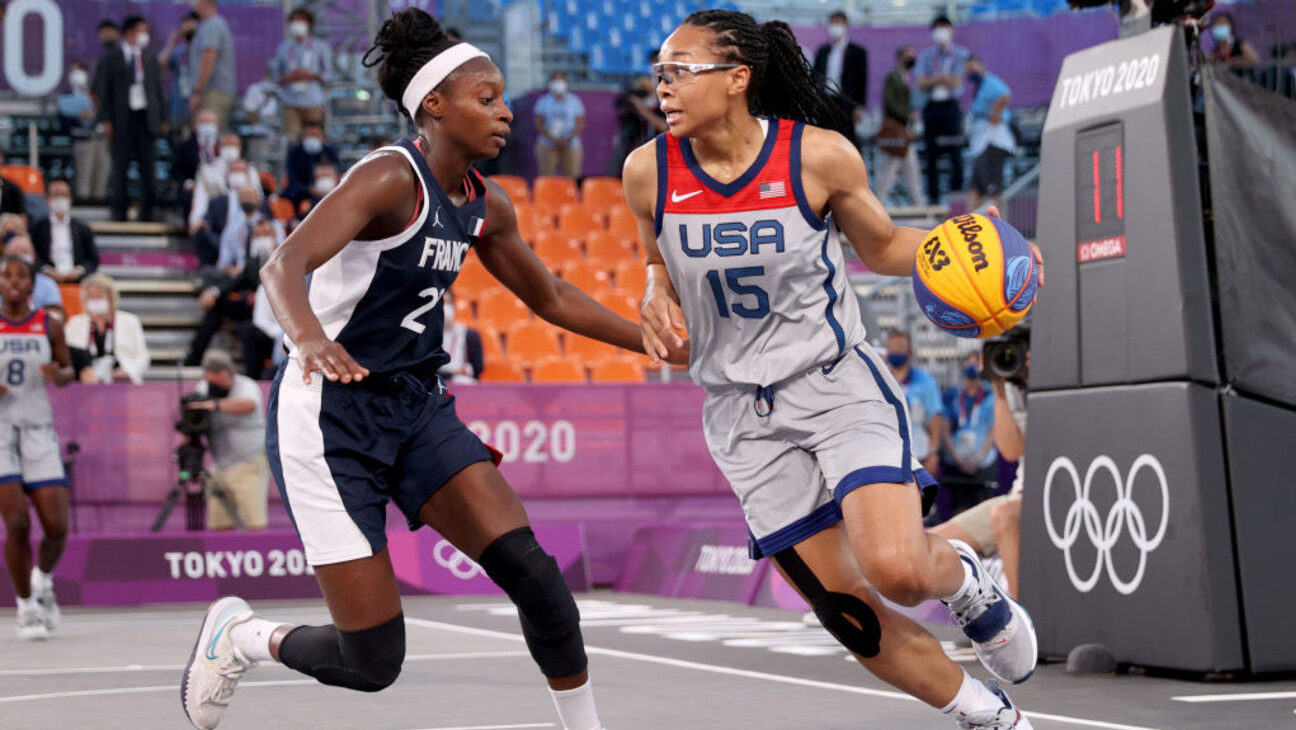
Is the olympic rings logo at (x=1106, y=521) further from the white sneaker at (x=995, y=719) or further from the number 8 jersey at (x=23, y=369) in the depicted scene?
the number 8 jersey at (x=23, y=369)

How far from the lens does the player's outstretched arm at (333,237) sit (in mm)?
4775

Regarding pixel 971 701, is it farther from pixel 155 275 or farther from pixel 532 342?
pixel 155 275

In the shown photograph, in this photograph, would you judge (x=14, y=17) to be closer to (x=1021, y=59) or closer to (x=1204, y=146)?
(x=1021, y=59)

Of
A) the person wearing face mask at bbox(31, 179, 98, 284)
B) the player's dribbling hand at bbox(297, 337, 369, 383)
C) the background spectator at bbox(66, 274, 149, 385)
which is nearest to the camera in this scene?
the player's dribbling hand at bbox(297, 337, 369, 383)

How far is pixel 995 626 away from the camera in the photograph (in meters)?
5.34

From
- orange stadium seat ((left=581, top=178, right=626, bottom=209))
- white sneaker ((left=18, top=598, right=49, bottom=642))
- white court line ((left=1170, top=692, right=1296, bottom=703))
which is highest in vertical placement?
orange stadium seat ((left=581, top=178, right=626, bottom=209))

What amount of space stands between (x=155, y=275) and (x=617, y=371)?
5.35m

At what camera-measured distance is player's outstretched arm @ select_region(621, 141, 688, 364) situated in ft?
16.9

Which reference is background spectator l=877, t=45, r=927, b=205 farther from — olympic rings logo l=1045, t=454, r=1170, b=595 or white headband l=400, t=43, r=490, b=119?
white headband l=400, t=43, r=490, b=119

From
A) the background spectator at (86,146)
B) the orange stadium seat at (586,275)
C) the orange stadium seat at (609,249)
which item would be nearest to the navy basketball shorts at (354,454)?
the orange stadium seat at (586,275)

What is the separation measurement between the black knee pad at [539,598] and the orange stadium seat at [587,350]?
13043mm

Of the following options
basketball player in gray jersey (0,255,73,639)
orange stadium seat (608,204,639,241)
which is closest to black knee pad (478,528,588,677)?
basketball player in gray jersey (0,255,73,639)

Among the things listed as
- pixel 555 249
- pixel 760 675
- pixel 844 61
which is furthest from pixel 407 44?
pixel 844 61

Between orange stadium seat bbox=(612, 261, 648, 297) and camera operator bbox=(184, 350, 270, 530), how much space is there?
6.23m
